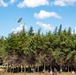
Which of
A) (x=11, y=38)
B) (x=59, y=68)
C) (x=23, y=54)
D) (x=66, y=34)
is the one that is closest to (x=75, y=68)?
(x=59, y=68)

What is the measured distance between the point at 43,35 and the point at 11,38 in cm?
887

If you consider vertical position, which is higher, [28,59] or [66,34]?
[66,34]

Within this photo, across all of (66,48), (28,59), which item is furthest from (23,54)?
(66,48)

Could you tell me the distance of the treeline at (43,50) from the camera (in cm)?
6238

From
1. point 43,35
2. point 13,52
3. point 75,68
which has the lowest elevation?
point 75,68

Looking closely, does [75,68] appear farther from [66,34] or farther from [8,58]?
[8,58]

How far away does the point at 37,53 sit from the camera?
63.4 metres

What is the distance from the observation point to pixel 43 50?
63188 millimetres

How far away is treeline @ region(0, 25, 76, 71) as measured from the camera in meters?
62.4

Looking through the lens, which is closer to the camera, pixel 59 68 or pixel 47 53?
pixel 47 53

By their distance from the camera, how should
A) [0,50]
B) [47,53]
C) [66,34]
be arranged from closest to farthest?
[47,53] < [66,34] < [0,50]

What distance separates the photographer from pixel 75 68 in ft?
215

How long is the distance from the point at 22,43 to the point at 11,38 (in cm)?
348

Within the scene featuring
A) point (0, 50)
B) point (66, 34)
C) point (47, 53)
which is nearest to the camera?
point (47, 53)
